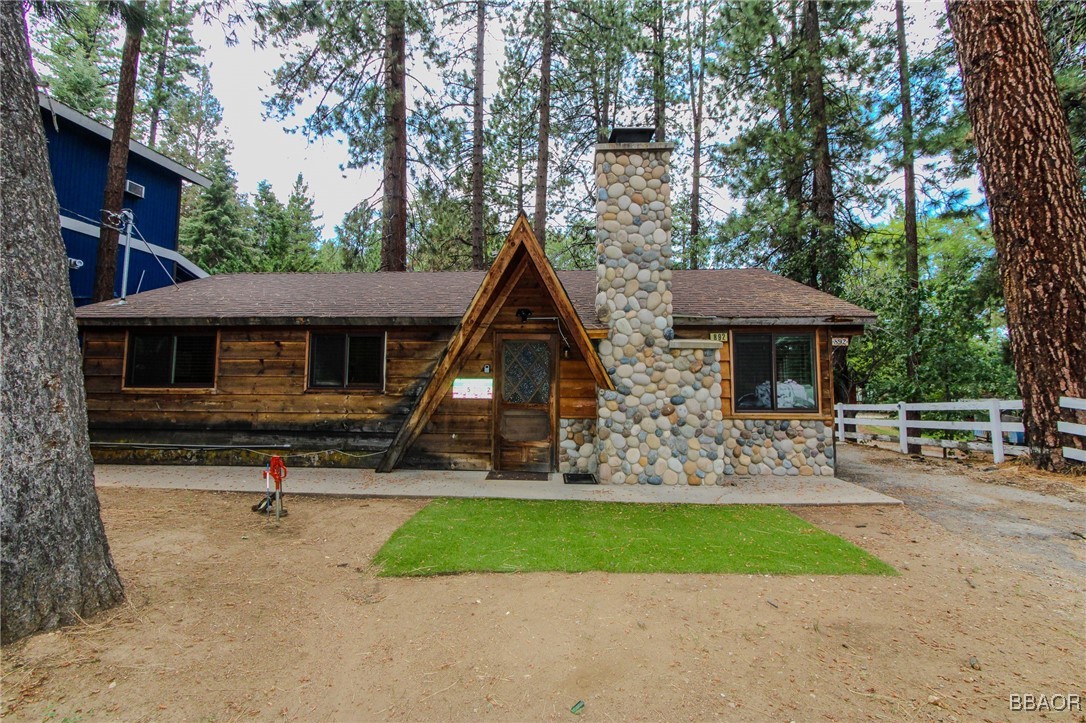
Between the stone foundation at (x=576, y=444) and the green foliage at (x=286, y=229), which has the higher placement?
the green foliage at (x=286, y=229)

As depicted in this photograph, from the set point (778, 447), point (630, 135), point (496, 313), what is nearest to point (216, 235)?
point (496, 313)

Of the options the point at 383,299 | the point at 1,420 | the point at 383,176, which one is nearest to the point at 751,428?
the point at 383,299

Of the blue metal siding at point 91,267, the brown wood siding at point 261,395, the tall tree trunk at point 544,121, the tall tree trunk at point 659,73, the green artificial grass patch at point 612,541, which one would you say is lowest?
the green artificial grass patch at point 612,541

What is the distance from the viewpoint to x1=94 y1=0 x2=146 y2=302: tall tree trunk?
11.7 m

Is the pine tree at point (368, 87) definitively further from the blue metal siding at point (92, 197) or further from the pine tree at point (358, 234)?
the blue metal siding at point (92, 197)

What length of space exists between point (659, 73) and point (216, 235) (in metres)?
20.2

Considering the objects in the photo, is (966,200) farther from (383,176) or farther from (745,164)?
(383,176)

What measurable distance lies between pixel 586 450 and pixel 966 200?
1279 centimetres

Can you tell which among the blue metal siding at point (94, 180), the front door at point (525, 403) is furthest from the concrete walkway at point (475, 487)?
the blue metal siding at point (94, 180)

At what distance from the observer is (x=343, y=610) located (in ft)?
11.2

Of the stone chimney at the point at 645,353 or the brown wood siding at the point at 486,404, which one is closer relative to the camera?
the stone chimney at the point at 645,353

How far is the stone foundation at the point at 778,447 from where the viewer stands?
802cm

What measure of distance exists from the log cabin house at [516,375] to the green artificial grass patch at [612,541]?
1.68 m

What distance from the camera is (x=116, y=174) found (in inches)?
461
